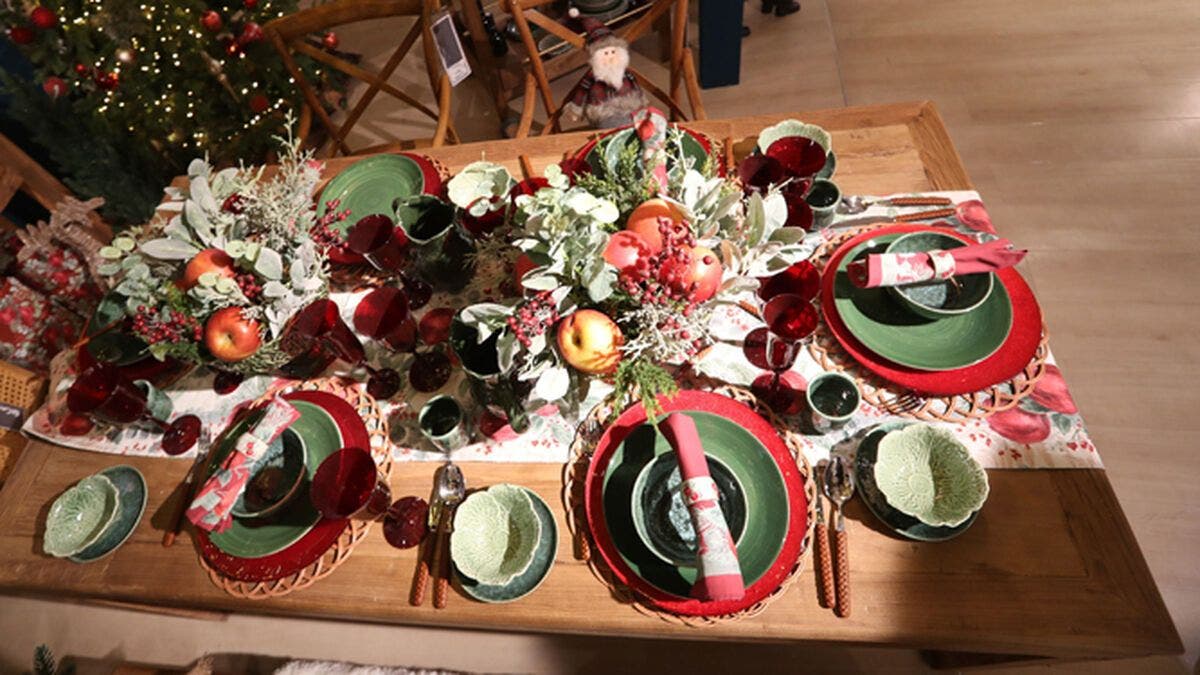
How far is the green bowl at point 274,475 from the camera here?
1.03 meters

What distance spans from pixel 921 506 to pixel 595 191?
28.9 inches

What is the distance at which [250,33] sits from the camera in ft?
7.48

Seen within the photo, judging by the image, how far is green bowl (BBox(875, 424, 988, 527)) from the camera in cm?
88

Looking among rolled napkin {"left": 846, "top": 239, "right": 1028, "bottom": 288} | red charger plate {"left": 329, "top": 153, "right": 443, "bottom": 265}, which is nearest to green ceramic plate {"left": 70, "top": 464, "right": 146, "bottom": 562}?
red charger plate {"left": 329, "top": 153, "right": 443, "bottom": 265}

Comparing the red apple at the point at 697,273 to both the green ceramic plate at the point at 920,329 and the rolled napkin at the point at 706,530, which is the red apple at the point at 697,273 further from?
the green ceramic plate at the point at 920,329

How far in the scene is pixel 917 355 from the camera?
1.03 m

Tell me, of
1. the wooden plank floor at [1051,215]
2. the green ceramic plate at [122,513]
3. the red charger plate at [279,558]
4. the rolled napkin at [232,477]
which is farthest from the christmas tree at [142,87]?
the red charger plate at [279,558]

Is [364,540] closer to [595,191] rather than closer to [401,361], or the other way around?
[401,361]

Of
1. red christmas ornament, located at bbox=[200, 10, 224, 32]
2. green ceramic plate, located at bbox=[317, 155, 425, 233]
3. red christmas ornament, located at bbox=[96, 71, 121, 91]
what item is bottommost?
green ceramic plate, located at bbox=[317, 155, 425, 233]

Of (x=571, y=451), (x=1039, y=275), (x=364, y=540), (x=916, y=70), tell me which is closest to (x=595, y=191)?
(x=571, y=451)

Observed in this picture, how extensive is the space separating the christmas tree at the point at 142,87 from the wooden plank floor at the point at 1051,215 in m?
0.71

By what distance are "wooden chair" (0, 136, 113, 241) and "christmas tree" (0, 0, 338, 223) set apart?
143 mm

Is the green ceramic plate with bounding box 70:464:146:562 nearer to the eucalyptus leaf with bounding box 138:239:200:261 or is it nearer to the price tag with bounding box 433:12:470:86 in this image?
the eucalyptus leaf with bounding box 138:239:200:261

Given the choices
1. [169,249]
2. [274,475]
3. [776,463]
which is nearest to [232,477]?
[274,475]
